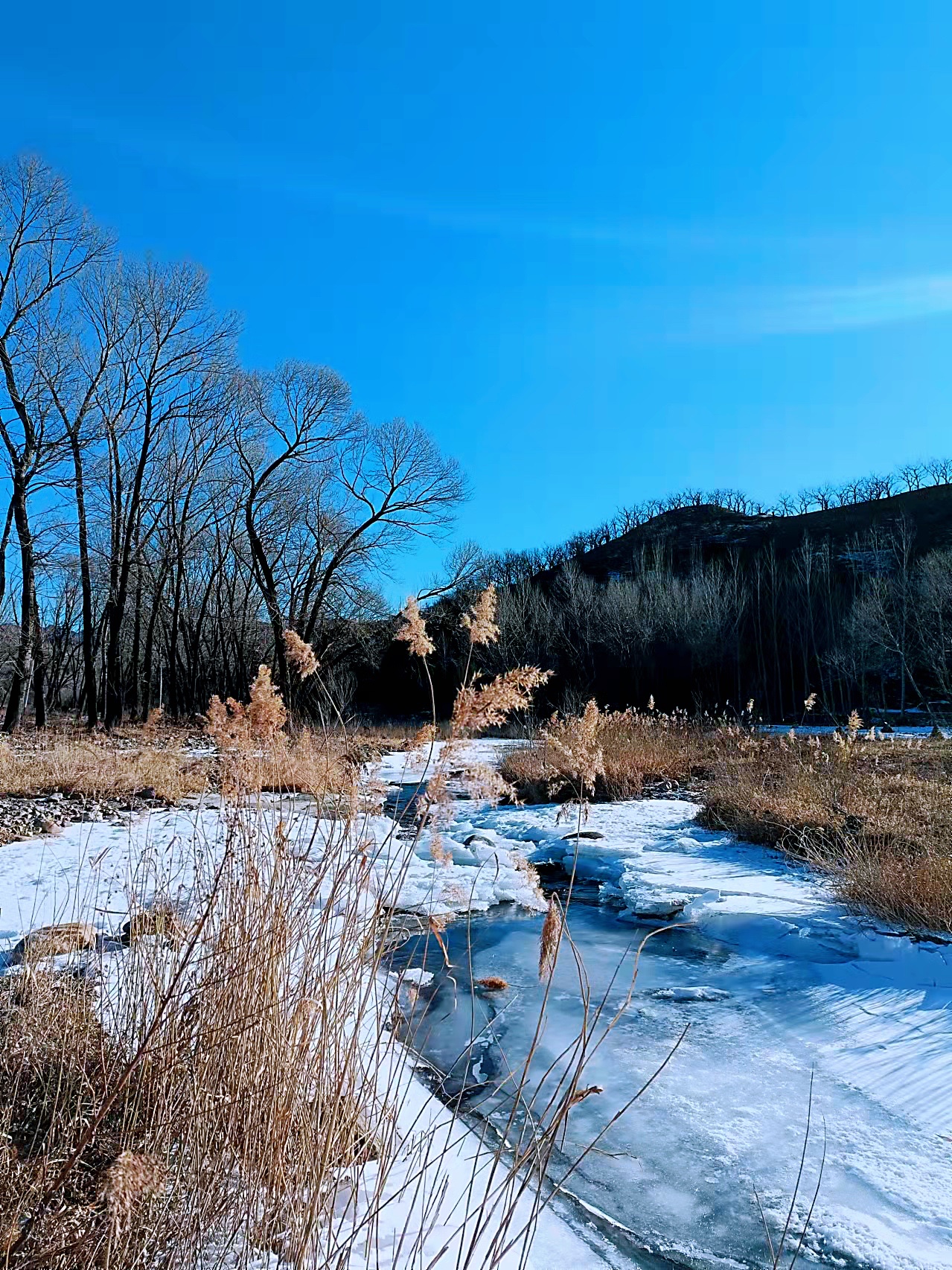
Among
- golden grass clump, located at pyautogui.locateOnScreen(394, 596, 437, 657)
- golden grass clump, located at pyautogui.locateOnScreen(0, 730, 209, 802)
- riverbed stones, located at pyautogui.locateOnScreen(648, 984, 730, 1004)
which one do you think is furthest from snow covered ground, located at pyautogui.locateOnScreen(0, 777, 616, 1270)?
riverbed stones, located at pyautogui.locateOnScreen(648, 984, 730, 1004)

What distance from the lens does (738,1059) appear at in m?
3.67

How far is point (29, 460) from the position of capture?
18359mm

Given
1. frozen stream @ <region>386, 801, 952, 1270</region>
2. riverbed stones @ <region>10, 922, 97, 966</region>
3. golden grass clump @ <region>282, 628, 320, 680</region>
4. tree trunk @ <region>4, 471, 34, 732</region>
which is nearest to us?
golden grass clump @ <region>282, 628, 320, 680</region>

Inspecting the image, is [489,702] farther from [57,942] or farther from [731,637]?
[731,637]

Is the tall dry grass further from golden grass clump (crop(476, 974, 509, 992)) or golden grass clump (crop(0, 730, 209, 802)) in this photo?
golden grass clump (crop(0, 730, 209, 802))

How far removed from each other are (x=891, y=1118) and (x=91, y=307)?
23.1 meters

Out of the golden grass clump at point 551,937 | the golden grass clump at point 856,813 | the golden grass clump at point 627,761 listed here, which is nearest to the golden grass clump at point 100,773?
the golden grass clump at point 627,761

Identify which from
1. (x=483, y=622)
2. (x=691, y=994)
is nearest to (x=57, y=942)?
(x=483, y=622)

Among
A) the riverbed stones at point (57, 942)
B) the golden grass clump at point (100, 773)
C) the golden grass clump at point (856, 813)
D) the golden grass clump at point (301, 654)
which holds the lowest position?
the golden grass clump at point (856, 813)

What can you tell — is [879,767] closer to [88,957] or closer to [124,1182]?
[88,957]

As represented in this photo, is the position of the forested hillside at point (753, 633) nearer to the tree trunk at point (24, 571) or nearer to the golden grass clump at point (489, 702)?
the tree trunk at point (24, 571)

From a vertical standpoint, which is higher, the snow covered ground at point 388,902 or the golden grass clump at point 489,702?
the golden grass clump at point 489,702

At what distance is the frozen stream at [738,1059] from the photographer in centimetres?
256

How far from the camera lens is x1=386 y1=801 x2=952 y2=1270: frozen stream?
256 centimetres
